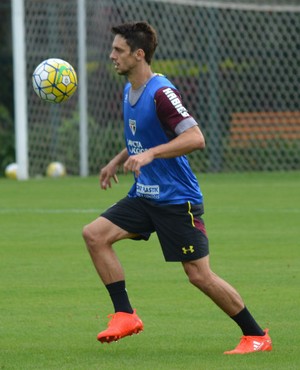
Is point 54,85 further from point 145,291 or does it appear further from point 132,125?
point 145,291

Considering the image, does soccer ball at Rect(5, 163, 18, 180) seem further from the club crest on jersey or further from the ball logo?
the club crest on jersey

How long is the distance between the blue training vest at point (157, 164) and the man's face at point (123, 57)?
17cm

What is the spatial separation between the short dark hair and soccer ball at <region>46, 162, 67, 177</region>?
593 inches


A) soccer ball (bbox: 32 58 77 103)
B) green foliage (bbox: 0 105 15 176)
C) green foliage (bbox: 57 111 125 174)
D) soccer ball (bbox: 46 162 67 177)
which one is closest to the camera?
soccer ball (bbox: 32 58 77 103)

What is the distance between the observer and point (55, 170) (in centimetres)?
2262

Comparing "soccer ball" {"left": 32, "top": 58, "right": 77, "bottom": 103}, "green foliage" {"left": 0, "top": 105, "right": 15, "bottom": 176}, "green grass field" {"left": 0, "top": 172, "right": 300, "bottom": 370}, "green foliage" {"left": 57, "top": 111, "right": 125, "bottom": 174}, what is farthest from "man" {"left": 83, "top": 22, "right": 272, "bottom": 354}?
"green foliage" {"left": 0, "top": 105, "right": 15, "bottom": 176}

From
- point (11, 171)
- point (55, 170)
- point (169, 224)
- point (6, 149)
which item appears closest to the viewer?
point (169, 224)

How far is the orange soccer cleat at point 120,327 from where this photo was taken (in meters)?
7.41

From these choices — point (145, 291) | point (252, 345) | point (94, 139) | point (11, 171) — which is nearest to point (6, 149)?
point (11, 171)

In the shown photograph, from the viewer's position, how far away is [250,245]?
513 inches

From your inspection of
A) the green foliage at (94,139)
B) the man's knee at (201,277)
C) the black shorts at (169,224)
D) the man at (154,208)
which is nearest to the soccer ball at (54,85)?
the man at (154,208)

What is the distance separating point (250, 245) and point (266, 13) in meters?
11.6

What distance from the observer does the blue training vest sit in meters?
7.53

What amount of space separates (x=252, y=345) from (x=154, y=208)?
107 cm
